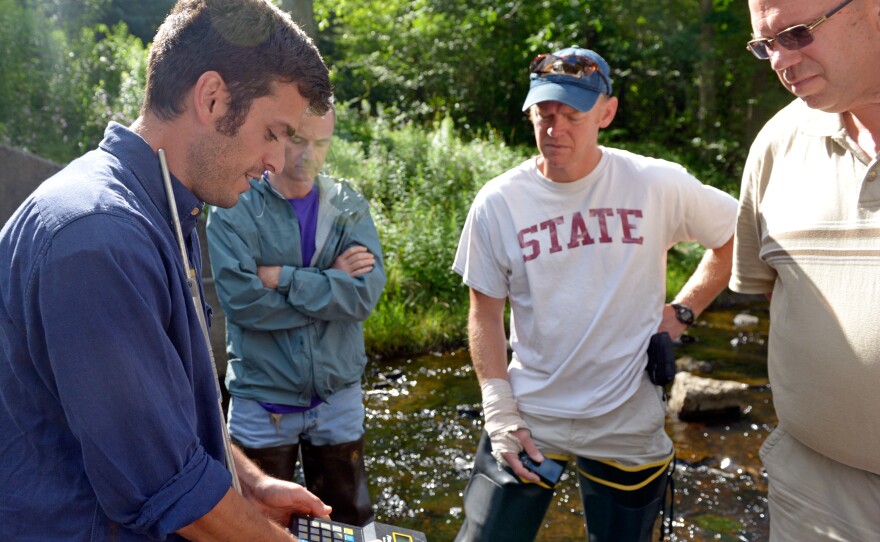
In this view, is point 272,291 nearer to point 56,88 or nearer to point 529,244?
point 529,244

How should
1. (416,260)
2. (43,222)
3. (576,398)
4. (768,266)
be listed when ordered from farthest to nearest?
(416,260) < (576,398) < (768,266) < (43,222)

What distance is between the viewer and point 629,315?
10.3ft

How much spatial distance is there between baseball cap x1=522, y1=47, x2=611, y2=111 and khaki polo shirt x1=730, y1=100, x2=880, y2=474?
0.88m

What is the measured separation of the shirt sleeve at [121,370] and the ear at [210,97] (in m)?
0.28

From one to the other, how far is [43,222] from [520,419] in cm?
207

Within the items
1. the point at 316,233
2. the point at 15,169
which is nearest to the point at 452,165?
the point at 15,169

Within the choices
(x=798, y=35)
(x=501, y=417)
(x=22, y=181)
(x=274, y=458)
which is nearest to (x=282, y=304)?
(x=274, y=458)

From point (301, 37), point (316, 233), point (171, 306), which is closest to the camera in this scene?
point (171, 306)

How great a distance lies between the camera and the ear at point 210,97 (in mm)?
1649

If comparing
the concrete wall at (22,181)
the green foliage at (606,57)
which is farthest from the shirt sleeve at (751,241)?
the green foliage at (606,57)

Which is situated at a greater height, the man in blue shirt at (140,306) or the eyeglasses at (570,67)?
the eyeglasses at (570,67)

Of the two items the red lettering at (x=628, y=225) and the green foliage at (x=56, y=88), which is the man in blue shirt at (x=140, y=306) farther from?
the green foliage at (x=56, y=88)

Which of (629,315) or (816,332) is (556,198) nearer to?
(629,315)

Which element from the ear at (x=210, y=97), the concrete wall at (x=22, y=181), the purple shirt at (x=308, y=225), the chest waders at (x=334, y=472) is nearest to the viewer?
the ear at (x=210, y=97)
